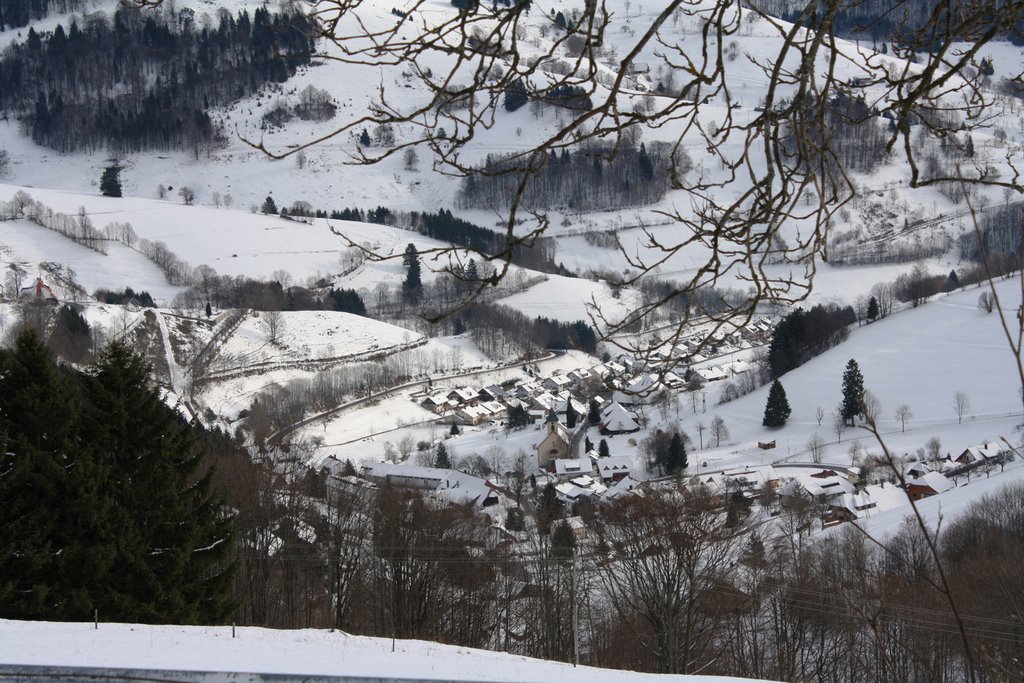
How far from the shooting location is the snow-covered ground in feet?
9.70

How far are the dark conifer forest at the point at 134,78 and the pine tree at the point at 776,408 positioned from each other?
215 ft

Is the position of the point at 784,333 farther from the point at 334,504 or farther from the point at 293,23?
the point at 293,23

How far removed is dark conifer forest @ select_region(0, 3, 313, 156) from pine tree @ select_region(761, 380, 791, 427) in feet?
215

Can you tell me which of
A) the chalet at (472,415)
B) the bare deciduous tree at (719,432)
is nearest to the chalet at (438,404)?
the chalet at (472,415)

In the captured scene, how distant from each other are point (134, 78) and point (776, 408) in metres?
88.8

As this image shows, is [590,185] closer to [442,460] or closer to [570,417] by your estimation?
[570,417]

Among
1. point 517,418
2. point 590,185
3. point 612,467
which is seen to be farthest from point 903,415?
point 590,185

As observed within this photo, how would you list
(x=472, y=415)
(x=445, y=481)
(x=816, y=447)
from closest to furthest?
(x=445, y=481) < (x=816, y=447) < (x=472, y=415)

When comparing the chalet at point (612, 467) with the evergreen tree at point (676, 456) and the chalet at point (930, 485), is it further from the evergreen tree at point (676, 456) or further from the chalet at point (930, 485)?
the chalet at point (930, 485)

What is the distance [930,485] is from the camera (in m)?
22.5

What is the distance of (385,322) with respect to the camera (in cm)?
5150

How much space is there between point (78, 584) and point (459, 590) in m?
6.35

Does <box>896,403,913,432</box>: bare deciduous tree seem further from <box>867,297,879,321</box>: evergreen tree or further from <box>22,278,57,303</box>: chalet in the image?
<box>22,278,57,303</box>: chalet

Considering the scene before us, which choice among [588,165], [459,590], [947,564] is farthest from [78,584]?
[588,165]
